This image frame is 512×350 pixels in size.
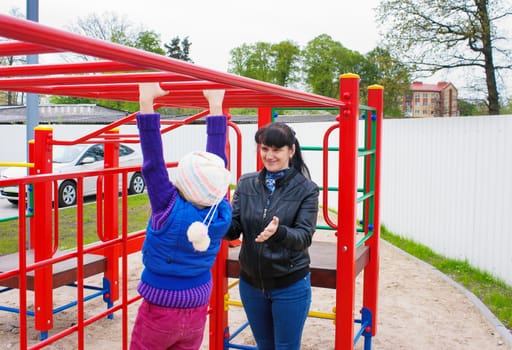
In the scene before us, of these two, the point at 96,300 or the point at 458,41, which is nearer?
the point at 96,300

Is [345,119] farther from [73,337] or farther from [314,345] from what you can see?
[73,337]

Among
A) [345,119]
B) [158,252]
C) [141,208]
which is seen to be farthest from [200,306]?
[141,208]

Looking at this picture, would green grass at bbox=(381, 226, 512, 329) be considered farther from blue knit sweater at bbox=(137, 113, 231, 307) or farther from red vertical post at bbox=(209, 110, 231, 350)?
blue knit sweater at bbox=(137, 113, 231, 307)

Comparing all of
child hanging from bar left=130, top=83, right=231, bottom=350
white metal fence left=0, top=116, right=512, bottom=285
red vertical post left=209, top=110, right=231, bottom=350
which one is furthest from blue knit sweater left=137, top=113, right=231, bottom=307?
white metal fence left=0, top=116, right=512, bottom=285

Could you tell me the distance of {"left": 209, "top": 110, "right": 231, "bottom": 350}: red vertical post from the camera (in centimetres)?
366

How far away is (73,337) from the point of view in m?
4.45

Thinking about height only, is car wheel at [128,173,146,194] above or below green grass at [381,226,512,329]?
above

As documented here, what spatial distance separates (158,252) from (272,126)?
0.97 m

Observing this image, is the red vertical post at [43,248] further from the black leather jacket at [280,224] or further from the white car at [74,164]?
the white car at [74,164]

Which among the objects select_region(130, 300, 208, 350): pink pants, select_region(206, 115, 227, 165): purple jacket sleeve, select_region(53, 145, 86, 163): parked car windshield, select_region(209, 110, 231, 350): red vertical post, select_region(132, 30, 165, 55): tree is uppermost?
select_region(132, 30, 165, 55): tree

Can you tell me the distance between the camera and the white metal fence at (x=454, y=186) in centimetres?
589

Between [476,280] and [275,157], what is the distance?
4137 mm

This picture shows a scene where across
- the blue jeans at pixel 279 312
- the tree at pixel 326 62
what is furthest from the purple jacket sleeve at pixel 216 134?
the tree at pixel 326 62

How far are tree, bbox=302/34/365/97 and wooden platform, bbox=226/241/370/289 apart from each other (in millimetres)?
51282
